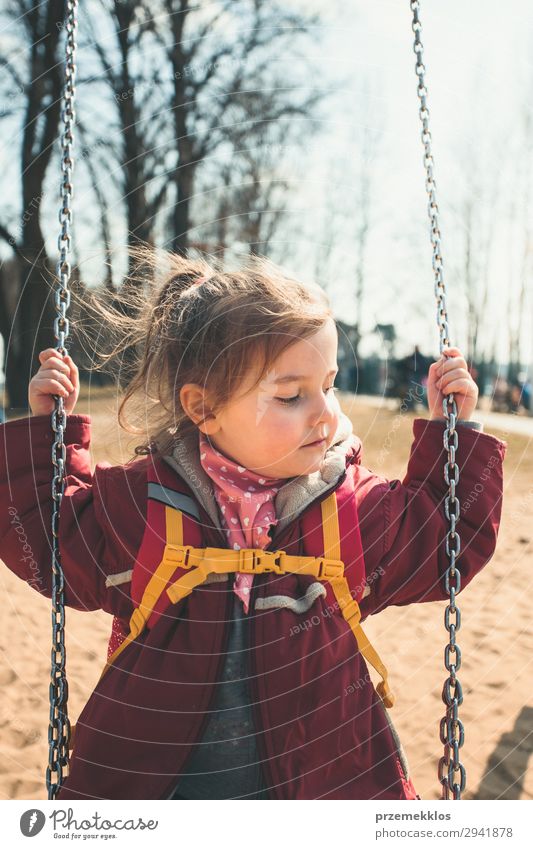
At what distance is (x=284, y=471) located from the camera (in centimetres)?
164

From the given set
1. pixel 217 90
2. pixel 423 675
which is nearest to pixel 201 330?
pixel 423 675

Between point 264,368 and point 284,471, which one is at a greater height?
point 264,368

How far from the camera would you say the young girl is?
153cm

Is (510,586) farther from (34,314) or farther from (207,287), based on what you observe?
(34,314)

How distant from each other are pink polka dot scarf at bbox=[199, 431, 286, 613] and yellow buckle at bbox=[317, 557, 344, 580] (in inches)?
4.8

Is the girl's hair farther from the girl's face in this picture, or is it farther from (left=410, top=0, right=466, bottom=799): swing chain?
(left=410, top=0, right=466, bottom=799): swing chain

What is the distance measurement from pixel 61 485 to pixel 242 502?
1.26 feet

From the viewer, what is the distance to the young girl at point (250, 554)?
153cm

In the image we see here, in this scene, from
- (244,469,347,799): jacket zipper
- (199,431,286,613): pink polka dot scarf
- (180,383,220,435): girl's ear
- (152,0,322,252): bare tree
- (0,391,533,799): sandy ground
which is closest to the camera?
(244,469,347,799): jacket zipper

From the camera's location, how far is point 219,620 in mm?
1555

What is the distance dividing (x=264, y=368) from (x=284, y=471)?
211mm

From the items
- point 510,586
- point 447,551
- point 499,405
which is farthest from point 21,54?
point 499,405

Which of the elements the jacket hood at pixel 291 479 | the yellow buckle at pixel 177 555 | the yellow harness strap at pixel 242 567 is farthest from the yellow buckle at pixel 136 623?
the jacket hood at pixel 291 479

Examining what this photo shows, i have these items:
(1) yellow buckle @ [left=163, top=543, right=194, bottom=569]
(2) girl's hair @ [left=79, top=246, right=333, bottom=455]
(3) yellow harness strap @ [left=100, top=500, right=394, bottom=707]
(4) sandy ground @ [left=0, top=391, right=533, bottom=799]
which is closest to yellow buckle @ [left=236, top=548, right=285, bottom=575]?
(3) yellow harness strap @ [left=100, top=500, right=394, bottom=707]
